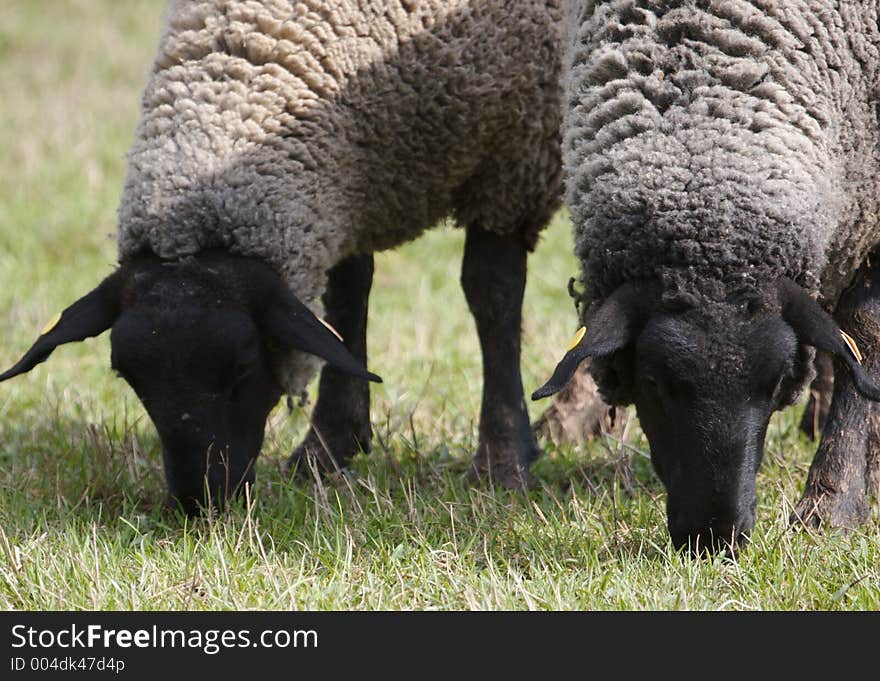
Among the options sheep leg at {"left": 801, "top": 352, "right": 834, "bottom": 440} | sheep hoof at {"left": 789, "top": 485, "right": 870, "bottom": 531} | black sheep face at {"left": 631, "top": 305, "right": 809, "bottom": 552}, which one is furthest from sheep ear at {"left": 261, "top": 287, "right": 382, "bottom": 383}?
sheep leg at {"left": 801, "top": 352, "right": 834, "bottom": 440}

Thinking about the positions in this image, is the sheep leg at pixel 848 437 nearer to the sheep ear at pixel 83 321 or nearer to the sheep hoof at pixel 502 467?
the sheep hoof at pixel 502 467

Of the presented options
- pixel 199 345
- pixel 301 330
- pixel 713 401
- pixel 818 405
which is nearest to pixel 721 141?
pixel 713 401

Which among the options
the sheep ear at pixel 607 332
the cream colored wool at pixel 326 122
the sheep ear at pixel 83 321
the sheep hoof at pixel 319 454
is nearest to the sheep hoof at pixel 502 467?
the sheep hoof at pixel 319 454

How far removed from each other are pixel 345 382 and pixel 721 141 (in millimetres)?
2362

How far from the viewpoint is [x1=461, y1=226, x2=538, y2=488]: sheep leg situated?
5.51 meters

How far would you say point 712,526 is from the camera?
3965 millimetres

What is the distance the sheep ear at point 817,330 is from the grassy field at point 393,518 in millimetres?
552

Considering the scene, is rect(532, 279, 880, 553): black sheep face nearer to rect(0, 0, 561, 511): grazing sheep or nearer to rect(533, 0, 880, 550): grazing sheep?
rect(533, 0, 880, 550): grazing sheep

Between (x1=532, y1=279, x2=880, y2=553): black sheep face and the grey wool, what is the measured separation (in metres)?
1.34

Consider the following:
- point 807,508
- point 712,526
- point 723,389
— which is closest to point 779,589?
point 712,526

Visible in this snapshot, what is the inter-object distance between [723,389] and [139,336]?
186cm

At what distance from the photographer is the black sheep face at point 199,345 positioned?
4.35 m

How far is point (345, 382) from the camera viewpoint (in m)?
5.80

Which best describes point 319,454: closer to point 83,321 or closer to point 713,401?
point 83,321
